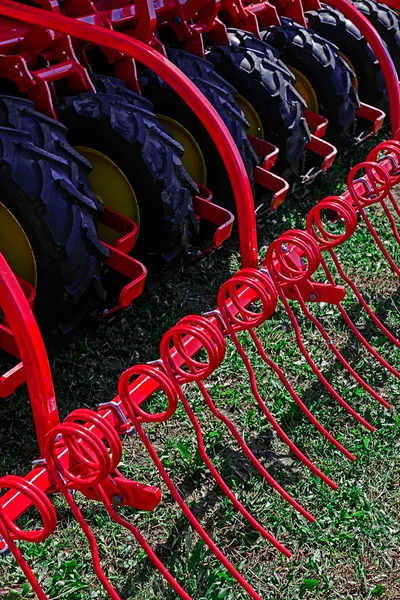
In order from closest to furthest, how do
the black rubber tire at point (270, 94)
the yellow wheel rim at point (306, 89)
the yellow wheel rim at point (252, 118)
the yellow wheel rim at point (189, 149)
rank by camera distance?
1. the yellow wheel rim at point (189, 149)
2. the black rubber tire at point (270, 94)
3. the yellow wheel rim at point (252, 118)
4. the yellow wheel rim at point (306, 89)

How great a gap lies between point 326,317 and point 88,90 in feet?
4.79

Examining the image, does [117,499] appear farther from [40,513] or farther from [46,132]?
[46,132]

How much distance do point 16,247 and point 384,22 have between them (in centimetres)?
309

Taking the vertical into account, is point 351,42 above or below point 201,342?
above

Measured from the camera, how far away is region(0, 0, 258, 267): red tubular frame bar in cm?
284

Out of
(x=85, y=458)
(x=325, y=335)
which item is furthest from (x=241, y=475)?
(x=85, y=458)

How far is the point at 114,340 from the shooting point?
3.25 m

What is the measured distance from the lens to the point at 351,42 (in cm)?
450

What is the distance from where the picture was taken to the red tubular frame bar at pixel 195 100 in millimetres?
2838

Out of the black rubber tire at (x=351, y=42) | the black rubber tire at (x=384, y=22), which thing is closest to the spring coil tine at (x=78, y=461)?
the black rubber tire at (x=351, y=42)

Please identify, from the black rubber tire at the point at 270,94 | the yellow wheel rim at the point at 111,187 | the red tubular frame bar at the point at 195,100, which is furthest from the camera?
the black rubber tire at the point at 270,94

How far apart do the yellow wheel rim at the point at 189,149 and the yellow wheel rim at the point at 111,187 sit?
20.3 inches

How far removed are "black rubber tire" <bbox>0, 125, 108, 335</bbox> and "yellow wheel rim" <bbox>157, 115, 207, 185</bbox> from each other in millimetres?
922

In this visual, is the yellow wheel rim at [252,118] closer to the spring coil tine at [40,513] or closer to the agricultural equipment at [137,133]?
the agricultural equipment at [137,133]
